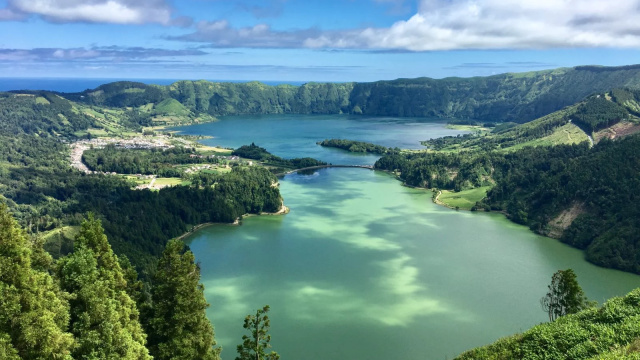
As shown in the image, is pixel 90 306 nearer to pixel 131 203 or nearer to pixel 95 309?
pixel 95 309

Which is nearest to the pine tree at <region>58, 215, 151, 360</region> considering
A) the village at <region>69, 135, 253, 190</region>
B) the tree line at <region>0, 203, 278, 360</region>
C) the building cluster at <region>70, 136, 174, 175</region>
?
the tree line at <region>0, 203, 278, 360</region>

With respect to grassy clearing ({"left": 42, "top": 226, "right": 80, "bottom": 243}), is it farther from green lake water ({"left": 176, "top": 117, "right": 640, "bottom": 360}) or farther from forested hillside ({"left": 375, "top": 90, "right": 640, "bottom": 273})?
forested hillside ({"left": 375, "top": 90, "right": 640, "bottom": 273})

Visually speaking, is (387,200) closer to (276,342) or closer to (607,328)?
(276,342)

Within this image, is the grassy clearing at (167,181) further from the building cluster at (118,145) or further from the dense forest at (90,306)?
the dense forest at (90,306)

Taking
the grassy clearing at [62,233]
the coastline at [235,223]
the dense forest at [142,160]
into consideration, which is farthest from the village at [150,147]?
the grassy clearing at [62,233]

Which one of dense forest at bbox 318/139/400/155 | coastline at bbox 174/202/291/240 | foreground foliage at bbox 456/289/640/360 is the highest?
foreground foliage at bbox 456/289/640/360
